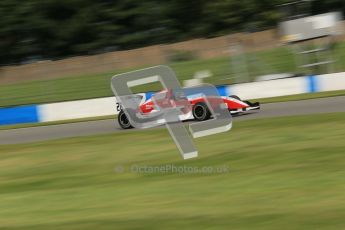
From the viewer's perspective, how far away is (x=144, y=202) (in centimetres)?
547

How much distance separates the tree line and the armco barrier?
19265mm

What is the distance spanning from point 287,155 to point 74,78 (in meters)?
15.6

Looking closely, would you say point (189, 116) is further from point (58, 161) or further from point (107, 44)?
point (107, 44)

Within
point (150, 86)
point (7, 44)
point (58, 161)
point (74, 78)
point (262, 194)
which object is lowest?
point (262, 194)

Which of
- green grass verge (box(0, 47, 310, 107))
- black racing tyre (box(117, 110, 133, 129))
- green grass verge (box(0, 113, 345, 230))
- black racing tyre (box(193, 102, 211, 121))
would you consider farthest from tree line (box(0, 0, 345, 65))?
green grass verge (box(0, 113, 345, 230))

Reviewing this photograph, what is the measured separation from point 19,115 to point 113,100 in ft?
11.7

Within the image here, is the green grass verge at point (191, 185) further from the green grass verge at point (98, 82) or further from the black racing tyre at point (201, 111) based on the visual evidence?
the green grass verge at point (98, 82)

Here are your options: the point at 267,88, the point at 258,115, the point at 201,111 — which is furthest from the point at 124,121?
the point at 267,88

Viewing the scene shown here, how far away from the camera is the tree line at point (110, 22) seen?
38.6 m

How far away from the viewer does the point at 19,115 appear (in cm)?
2061

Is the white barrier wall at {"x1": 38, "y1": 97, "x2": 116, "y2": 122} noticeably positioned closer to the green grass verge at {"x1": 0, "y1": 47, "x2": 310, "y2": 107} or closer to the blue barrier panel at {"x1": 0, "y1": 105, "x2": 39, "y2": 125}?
the blue barrier panel at {"x1": 0, "y1": 105, "x2": 39, "y2": 125}

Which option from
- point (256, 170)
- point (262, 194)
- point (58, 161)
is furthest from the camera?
point (58, 161)

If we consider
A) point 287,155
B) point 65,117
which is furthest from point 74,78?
point 287,155

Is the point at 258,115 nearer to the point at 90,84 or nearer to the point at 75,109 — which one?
the point at 75,109
